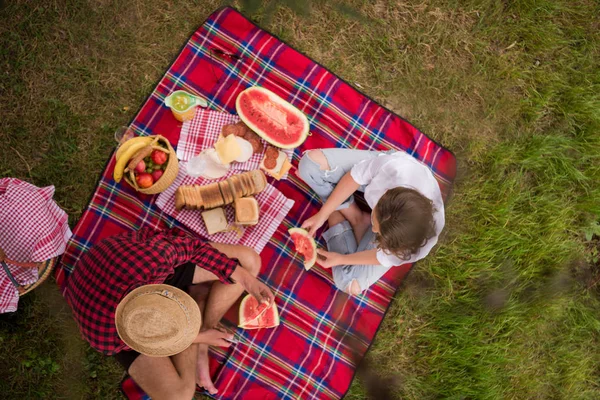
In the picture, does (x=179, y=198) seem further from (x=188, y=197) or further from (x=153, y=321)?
(x=153, y=321)

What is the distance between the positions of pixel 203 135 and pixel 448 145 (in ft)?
7.56

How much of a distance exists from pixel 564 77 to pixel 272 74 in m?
2.90

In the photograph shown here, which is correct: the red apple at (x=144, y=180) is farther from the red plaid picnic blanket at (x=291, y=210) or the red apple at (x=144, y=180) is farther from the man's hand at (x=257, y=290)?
the man's hand at (x=257, y=290)

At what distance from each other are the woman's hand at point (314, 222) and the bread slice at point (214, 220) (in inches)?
27.0

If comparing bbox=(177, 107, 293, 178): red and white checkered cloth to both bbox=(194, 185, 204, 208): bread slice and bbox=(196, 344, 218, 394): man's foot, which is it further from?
bbox=(196, 344, 218, 394): man's foot

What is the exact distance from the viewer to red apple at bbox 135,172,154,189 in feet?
11.0

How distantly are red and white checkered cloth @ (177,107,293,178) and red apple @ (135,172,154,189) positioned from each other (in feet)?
1.46

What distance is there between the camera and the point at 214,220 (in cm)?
357

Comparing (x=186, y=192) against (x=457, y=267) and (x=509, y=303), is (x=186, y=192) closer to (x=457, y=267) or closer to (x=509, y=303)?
(x=457, y=267)

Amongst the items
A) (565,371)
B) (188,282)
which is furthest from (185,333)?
(565,371)

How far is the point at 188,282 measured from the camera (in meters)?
3.32

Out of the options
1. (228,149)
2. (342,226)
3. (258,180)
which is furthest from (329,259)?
(228,149)

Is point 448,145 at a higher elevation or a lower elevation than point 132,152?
higher

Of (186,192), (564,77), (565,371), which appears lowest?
(186,192)
